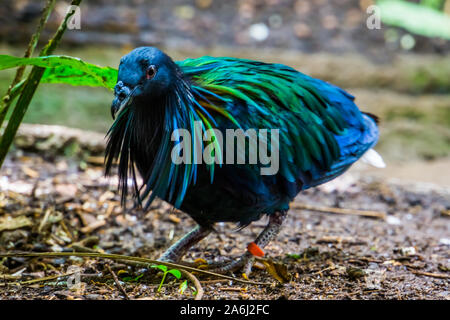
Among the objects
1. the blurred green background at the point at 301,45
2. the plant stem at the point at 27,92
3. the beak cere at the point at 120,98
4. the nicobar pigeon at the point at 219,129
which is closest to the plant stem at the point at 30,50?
the plant stem at the point at 27,92

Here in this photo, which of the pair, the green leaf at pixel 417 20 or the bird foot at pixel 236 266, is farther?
the green leaf at pixel 417 20

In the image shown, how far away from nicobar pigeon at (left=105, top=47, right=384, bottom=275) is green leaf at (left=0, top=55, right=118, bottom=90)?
185 mm

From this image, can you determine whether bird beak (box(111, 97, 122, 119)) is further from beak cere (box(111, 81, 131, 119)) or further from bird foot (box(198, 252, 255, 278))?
bird foot (box(198, 252, 255, 278))

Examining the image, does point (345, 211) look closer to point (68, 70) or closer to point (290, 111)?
point (290, 111)

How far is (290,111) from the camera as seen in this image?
3.13m

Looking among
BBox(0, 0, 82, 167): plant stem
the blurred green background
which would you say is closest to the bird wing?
BBox(0, 0, 82, 167): plant stem

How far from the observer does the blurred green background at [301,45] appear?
22.5 ft

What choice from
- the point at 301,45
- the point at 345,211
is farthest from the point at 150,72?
the point at 301,45

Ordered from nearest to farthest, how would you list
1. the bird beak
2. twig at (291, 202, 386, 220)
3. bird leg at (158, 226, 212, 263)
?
the bird beak < bird leg at (158, 226, 212, 263) < twig at (291, 202, 386, 220)

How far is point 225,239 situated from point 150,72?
163 centimetres

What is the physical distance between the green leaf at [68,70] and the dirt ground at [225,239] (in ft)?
3.11

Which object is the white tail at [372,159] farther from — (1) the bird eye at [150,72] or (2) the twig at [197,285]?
(1) the bird eye at [150,72]

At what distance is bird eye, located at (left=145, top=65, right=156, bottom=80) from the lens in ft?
8.70

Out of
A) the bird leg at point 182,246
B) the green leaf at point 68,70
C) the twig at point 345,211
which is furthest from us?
the twig at point 345,211
